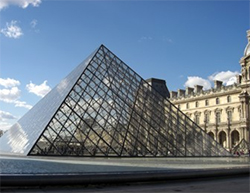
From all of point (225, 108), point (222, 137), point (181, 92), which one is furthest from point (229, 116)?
point (181, 92)

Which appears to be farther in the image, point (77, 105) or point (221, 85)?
point (221, 85)

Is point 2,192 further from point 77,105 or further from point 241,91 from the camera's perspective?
point 241,91

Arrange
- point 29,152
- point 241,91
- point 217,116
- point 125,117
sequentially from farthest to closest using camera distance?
point 217,116 → point 241,91 → point 125,117 → point 29,152

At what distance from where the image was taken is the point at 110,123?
17.0m

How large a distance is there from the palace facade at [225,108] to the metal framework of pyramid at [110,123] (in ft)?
92.7

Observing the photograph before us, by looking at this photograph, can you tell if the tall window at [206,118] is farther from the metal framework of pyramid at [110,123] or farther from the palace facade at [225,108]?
the metal framework of pyramid at [110,123]

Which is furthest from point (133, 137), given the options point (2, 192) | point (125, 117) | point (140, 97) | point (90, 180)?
point (2, 192)

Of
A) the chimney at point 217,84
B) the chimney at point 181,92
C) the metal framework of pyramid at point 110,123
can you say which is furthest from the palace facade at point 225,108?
the metal framework of pyramid at point 110,123

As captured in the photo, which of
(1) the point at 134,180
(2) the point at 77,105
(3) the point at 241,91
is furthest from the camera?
(3) the point at 241,91

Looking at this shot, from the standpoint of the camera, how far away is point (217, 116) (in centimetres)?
5319

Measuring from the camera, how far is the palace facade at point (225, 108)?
4644 centimetres

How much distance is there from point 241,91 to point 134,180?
45.0 m

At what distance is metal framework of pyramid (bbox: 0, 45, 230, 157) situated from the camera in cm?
1495

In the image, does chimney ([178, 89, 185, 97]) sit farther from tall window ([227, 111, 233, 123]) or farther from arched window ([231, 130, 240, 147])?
arched window ([231, 130, 240, 147])
